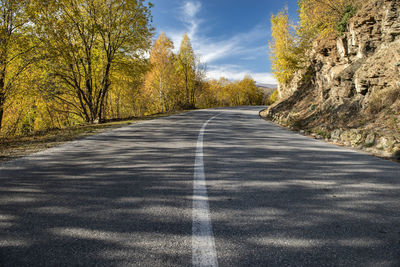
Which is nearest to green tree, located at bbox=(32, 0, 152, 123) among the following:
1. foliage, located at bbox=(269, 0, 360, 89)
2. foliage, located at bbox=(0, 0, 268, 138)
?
foliage, located at bbox=(0, 0, 268, 138)

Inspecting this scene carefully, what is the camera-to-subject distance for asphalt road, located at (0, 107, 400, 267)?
163 centimetres

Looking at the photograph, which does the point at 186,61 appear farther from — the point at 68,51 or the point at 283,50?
the point at 68,51

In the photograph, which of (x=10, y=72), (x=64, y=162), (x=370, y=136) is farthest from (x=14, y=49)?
(x=370, y=136)

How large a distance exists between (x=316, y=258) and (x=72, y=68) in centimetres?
1670

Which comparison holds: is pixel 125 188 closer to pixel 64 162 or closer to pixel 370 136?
pixel 64 162

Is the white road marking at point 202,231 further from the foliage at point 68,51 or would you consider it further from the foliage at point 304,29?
the foliage at point 304,29

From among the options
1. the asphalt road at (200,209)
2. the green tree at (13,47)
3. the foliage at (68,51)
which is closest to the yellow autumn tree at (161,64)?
the foliage at (68,51)

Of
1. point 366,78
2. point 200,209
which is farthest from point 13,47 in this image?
point 366,78

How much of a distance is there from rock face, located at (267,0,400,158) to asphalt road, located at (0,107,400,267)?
144 inches

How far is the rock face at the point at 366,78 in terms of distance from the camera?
7023mm

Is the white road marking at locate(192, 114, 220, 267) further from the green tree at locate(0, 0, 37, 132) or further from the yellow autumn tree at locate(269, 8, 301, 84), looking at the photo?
the yellow autumn tree at locate(269, 8, 301, 84)

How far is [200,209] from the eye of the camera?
2.30 meters

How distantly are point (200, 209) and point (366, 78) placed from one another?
948cm

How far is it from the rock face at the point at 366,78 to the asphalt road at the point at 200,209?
3.66 metres
